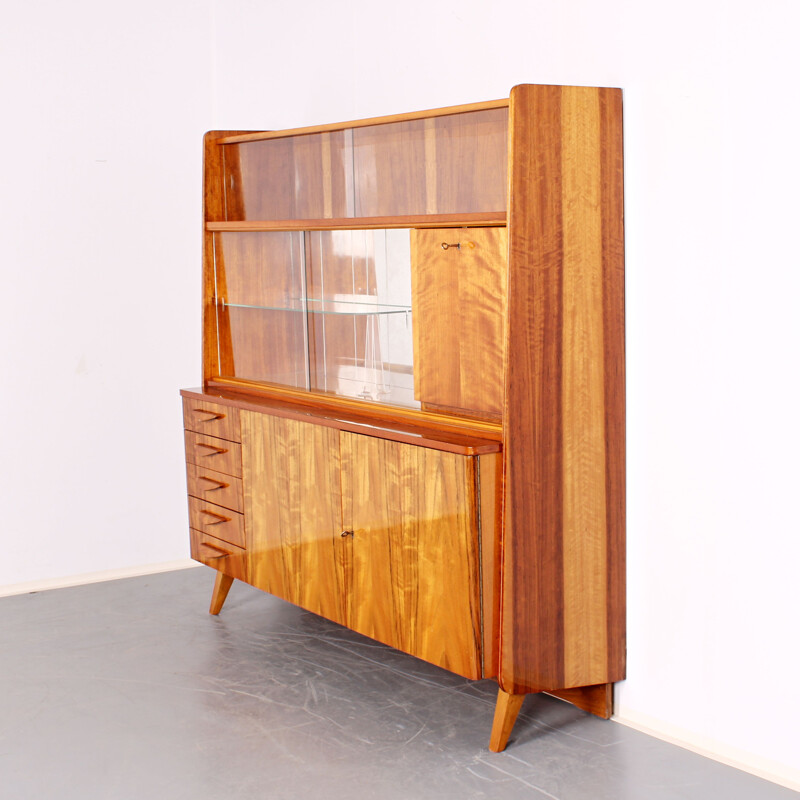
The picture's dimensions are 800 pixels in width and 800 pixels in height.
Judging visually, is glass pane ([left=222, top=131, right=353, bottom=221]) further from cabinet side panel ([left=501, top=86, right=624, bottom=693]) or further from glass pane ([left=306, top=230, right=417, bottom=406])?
cabinet side panel ([left=501, top=86, right=624, bottom=693])

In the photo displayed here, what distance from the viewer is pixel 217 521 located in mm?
3895

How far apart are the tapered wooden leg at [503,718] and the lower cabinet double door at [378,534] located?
108 mm

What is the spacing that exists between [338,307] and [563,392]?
107cm

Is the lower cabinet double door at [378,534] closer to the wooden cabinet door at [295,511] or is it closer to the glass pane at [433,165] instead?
the wooden cabinet door at [295,511]

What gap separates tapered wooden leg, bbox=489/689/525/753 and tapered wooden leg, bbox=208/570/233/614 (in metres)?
1.52

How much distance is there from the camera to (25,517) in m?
4.54

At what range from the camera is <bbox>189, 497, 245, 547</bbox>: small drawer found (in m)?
3.78

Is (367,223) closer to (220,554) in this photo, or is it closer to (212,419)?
(212,419)

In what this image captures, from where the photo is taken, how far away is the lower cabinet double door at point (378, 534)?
2.76 meters

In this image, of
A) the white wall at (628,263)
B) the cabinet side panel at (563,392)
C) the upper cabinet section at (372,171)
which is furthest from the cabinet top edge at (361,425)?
the upper cabinet section at (372,171)

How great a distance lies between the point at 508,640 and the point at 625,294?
1.01m

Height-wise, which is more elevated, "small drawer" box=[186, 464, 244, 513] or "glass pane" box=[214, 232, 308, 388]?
"glass pane" box=[214, 232, 308, 388]

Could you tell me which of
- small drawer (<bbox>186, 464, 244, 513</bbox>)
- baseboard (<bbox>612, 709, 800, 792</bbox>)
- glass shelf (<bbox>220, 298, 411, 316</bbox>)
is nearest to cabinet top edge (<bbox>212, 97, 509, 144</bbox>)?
glass shelf (<bbox>220, 298, 411, 316</bbox>)

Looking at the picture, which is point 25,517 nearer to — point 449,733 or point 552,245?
point 449,733
